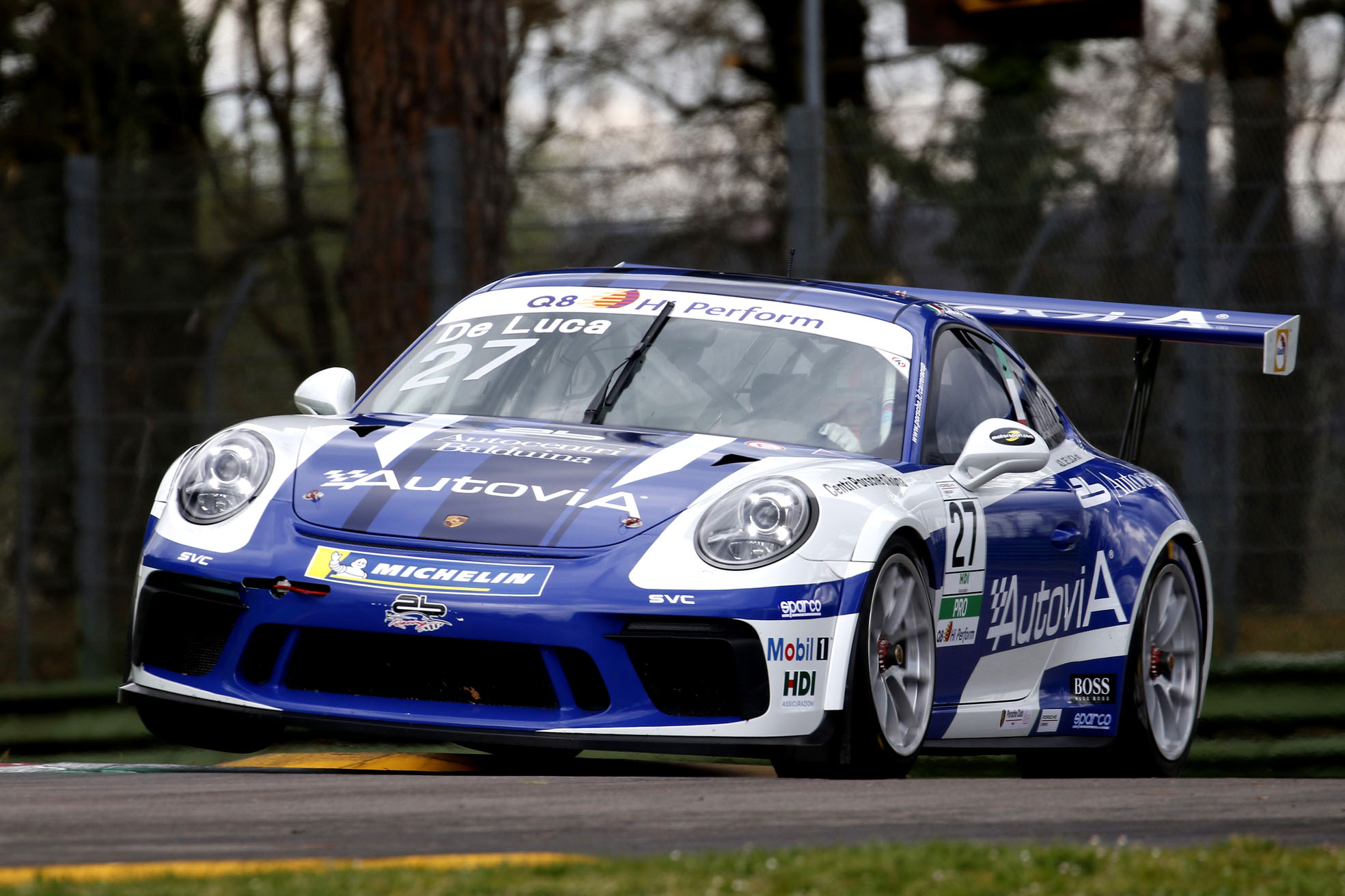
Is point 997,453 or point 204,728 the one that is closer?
point 204,728

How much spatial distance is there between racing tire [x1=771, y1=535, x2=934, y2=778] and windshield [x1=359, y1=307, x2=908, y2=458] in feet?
1.93

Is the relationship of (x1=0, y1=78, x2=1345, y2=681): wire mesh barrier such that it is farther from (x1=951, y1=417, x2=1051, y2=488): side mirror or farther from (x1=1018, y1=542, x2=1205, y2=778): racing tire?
(x1=951, y1=417, x2=1051, y2=488): side mirror

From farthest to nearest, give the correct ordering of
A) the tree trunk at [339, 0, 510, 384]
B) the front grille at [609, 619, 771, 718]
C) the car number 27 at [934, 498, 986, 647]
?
the tree trunk at [339, 0, 510, 384]
the car number 27 at [934, 498, 986, 647]
the front grille at [609, 619, 771, 718]

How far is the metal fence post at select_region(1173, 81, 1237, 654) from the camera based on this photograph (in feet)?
28.7

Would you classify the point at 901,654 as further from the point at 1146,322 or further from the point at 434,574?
the point at 1146,322

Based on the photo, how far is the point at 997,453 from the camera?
20.3 feet

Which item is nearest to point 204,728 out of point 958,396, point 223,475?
point 223,475

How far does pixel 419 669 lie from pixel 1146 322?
3.28m

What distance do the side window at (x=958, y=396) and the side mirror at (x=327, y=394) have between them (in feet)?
5.60

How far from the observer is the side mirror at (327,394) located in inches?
257

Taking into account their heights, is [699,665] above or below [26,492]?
above

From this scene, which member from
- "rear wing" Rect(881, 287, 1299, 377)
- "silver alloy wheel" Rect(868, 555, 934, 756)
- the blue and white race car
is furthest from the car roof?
"silver alloy wheel" Rect(868, 555, 934, 756)

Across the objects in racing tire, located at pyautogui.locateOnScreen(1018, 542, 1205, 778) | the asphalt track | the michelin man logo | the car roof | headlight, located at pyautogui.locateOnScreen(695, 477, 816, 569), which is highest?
the car roof

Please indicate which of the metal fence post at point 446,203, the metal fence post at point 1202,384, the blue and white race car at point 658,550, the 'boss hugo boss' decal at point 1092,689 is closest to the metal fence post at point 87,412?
the metal fence post at point 446,203
